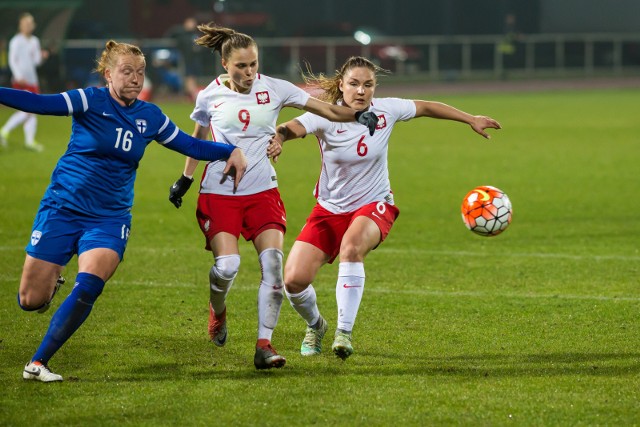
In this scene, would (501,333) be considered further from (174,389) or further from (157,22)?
A: (157,22)

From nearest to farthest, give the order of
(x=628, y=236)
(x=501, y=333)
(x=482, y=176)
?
(x=501, y=333), (x=628, y=236), (x=482, y=176)

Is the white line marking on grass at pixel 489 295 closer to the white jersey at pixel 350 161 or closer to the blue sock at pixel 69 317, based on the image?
the white jersey at pixel 350 161

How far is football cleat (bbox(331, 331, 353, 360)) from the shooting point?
6.79 meters

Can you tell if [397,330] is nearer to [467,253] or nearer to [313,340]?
[313,340]

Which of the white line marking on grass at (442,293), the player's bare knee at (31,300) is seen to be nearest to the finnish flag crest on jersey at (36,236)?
the player's bare knee at (31,300)

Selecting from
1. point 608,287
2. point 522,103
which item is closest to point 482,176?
point 608,287

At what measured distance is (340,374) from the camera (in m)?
6.54

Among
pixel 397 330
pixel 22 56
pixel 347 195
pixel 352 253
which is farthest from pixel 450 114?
pixel 22 56

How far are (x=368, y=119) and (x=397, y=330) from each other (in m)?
1.55

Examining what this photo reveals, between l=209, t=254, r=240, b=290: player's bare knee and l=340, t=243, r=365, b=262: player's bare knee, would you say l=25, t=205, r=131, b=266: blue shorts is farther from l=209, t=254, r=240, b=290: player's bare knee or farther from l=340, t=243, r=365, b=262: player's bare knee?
l=340, t=243, r=365, b=262: player's bare knee

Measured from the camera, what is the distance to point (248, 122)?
717cm

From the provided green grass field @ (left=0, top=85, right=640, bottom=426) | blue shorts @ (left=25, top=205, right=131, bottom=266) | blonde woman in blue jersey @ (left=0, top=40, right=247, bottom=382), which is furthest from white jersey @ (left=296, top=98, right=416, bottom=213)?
blue shorts @ (left=25, top=205, right=131, bottom=266)

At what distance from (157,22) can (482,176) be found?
28.6 meters

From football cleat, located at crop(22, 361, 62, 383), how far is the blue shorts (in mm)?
649
